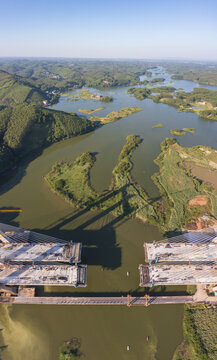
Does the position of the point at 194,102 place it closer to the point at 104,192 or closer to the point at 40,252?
the point at 104,192

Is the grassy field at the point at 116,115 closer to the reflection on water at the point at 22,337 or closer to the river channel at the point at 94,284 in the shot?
the river channel at the point at 94,284

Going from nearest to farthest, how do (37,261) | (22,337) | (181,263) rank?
1. (22,337)
2. (37,261)
3. (181,263)

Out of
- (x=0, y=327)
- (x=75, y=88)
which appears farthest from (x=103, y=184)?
(x=75, y=88)

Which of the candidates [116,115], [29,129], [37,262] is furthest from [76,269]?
[116,115]

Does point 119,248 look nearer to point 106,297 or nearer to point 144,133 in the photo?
point 106,297

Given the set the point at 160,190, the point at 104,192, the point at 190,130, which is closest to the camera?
the point at 104,192

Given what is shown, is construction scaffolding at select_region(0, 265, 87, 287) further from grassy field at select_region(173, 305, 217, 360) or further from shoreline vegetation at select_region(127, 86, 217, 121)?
shoreline vegetation at select_region(127, 86, 217, 121)

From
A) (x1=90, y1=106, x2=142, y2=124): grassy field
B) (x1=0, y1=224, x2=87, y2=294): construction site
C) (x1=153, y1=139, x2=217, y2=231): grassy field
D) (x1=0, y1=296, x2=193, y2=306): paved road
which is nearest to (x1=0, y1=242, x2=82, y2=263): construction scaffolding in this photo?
(x1=0, y1=224, x2=87, y2=294): construction site
